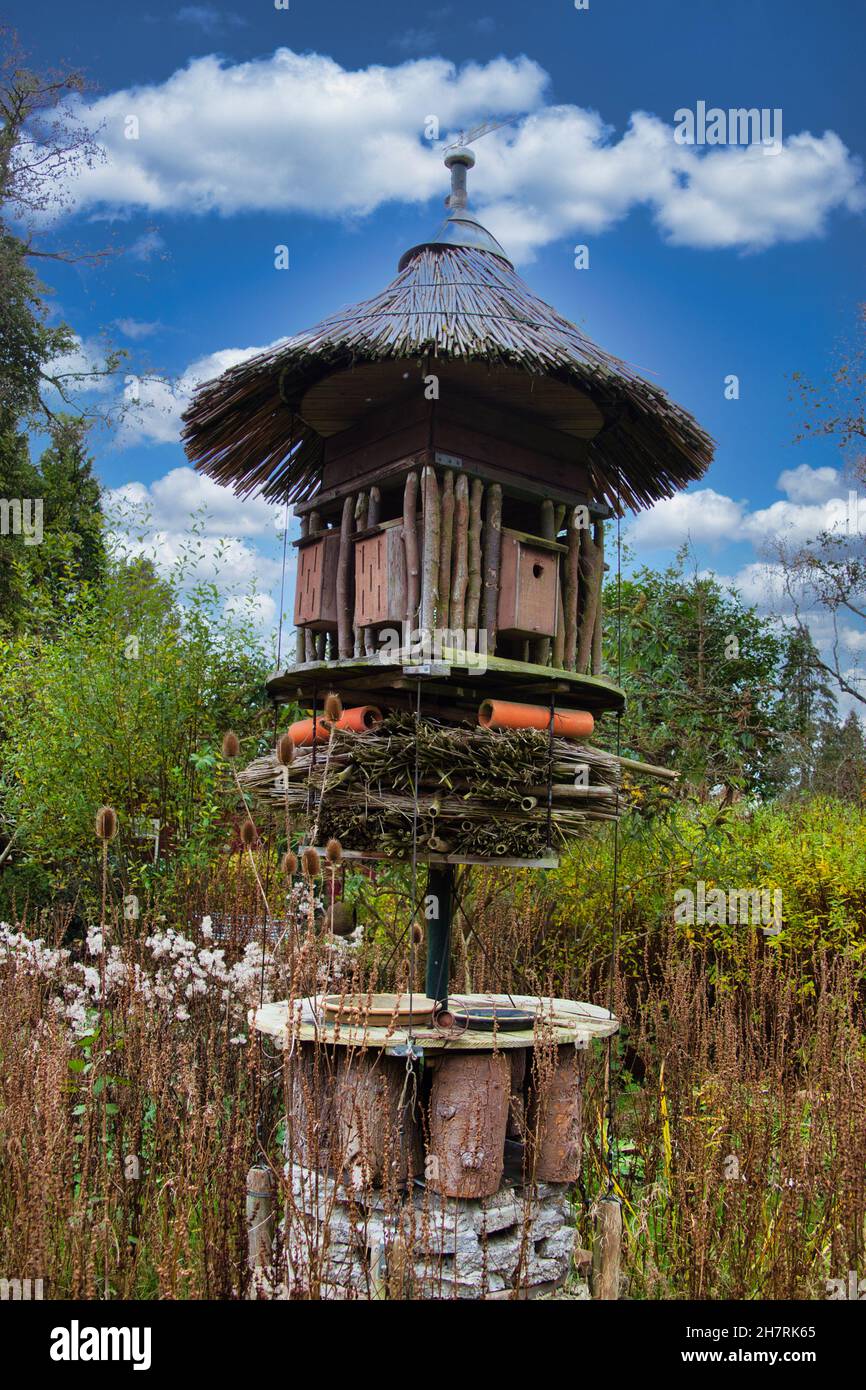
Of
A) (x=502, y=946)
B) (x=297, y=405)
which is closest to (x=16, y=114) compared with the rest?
(x=297, y=405)

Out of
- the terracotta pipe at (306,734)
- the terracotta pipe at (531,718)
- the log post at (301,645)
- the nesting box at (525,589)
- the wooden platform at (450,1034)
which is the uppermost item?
the nesting box at (525,589)

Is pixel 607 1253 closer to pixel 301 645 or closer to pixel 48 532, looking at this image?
pixel 301 645

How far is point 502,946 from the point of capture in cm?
691

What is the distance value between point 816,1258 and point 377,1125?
148 centimetres

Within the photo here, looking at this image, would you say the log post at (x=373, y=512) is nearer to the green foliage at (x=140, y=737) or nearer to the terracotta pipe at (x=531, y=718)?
the terracotta pipe at (x=531, y=718)

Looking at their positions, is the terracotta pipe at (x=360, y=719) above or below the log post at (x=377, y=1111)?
above

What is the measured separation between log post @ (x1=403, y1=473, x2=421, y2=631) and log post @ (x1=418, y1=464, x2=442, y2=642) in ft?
0.13

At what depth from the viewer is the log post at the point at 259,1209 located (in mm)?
3811

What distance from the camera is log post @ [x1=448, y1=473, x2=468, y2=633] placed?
449 cm

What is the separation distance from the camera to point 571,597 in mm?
5004

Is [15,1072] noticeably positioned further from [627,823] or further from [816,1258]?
[627,823]

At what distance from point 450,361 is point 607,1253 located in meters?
3.48

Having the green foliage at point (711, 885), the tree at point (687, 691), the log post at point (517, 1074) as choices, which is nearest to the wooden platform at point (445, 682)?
the log post at point (517, 1074)

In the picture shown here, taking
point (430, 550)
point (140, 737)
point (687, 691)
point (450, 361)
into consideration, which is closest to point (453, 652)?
point (430, 550)
